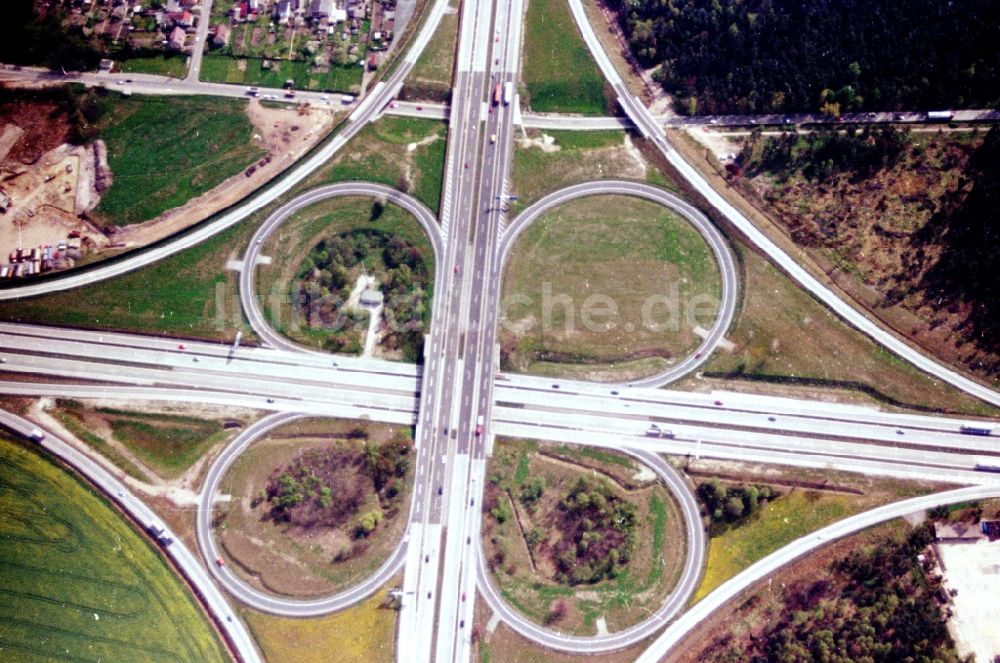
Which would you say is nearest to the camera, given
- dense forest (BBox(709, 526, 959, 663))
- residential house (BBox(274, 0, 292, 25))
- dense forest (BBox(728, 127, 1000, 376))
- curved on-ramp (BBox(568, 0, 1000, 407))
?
dense forest (BBox(709, 526, 959, 663))

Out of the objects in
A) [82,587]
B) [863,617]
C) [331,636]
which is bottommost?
[331,636]

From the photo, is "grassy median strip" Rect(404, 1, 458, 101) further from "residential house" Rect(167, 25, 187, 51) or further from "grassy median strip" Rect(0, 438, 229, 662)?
"grassy median strip" Rect(0, 438, 229, 662)

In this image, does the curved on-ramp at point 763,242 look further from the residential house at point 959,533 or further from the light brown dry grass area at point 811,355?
the residential house at point 959,533

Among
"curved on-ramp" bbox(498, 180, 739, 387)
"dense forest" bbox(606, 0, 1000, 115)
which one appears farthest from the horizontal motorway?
"dense forest" bbox(606, 0, 1000, 115)

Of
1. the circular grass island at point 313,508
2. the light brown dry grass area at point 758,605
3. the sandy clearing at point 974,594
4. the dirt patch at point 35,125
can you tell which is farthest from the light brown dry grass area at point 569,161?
the dirt patch at point 35,125

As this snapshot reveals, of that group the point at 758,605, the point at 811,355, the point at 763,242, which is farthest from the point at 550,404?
the point at 763,242

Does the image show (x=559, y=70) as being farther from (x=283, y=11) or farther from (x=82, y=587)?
(x=82, y=587)
